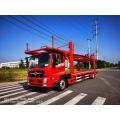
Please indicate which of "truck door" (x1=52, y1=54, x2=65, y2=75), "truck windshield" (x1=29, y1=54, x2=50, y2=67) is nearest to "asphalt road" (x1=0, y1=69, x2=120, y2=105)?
"truck door" (x1=52, y1=54, x2=65, y2=75)

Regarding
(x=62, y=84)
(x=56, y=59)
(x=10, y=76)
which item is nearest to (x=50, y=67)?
(x=56, y=59)

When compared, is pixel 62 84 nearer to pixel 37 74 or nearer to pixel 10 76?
pixel 37 74

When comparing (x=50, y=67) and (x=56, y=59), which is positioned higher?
(x=56, y=59)

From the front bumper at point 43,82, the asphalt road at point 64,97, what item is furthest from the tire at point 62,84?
the front bumper at point 43,82

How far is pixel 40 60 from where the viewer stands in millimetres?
8477

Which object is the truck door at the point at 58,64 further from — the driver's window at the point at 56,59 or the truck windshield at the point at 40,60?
the truck windshield at the point at 40,60

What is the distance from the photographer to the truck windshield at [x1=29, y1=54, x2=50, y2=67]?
8.23 meters

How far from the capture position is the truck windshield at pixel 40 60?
8227 mm

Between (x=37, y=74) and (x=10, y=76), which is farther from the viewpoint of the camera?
(x=10, y=76)
